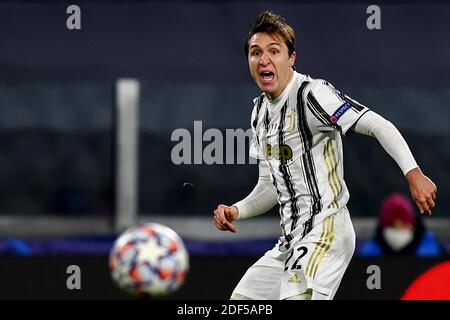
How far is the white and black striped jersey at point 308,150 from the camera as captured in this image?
5023mm

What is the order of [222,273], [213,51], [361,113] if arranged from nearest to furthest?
[361,113]
[222,273]
[213,51]

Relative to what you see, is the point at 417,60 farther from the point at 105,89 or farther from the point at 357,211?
the point at 105,89

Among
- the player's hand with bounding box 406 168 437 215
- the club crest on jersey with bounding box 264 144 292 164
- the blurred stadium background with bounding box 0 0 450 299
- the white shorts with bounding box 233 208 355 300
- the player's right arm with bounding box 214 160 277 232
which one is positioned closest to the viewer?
the player's hand with bounding box 406 168 437 215

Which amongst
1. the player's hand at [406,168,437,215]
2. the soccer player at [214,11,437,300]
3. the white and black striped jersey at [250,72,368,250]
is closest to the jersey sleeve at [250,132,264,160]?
the soccer player at [214,11,437,300]

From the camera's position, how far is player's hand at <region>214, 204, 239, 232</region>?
5.24m

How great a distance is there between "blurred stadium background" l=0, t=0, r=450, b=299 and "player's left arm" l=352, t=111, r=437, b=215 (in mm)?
2557

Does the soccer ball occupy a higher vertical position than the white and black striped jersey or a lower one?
lower

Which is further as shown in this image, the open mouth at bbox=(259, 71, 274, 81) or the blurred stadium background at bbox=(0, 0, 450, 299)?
the blurred stadium background at bbox=(0, 0, 450, 299)

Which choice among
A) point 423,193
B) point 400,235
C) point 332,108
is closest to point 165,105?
point 400,235

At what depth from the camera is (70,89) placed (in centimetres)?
802

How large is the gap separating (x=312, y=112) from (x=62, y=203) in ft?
10.4

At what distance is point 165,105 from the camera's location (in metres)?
7.93

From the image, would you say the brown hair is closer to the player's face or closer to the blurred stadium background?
the player's face
